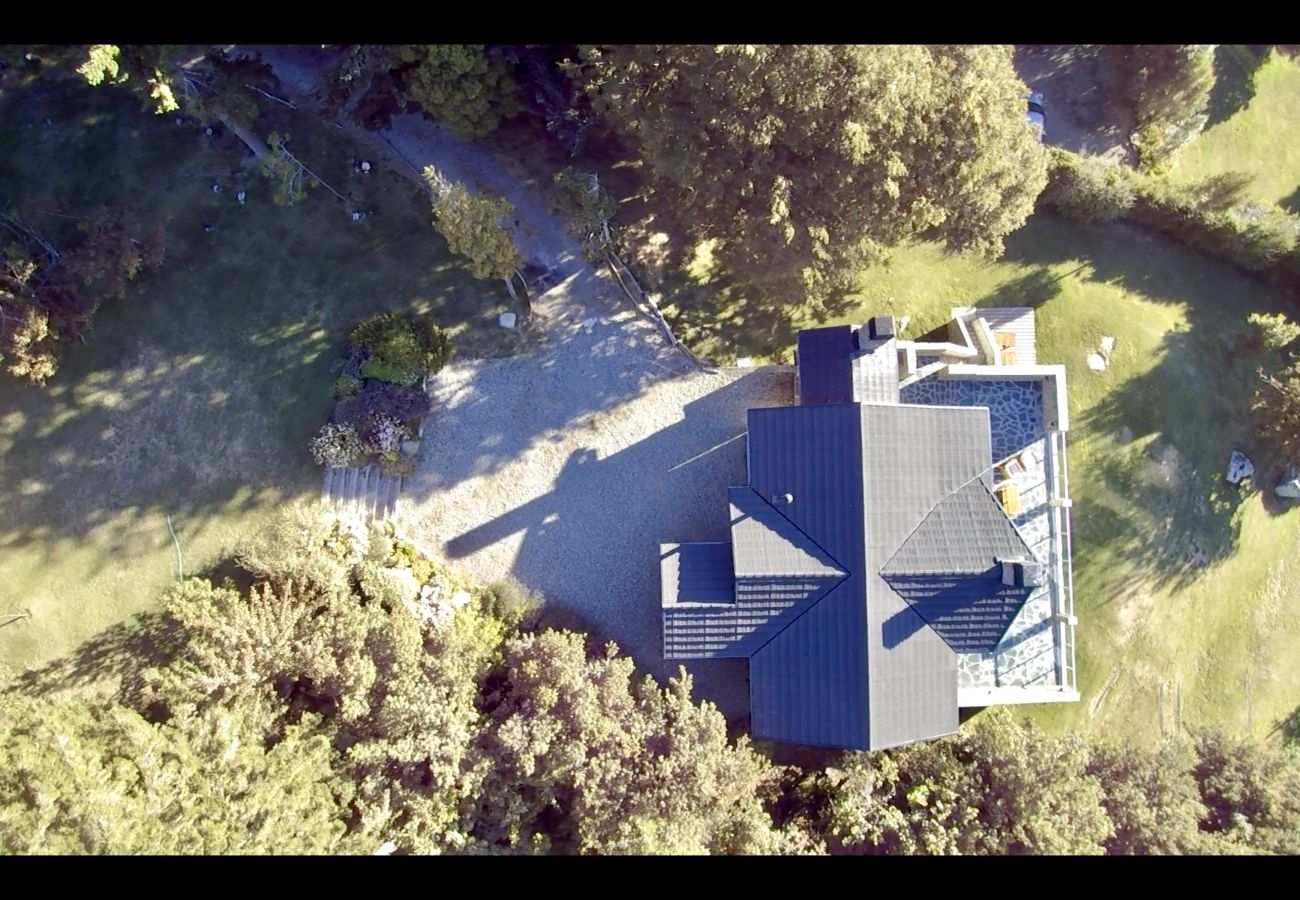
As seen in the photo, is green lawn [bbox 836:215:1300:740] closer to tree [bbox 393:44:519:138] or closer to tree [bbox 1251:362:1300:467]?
tree [bbox 1251:362:1300:467]

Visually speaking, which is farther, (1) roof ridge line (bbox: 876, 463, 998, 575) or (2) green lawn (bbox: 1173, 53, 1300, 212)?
(2) green lawn (bbox: 1173, 53, 1300, 212)

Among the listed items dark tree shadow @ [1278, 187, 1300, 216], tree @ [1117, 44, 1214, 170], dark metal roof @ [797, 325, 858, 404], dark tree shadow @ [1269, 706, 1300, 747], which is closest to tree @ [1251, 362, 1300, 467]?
dark tree shadow @ [1269, 706, 1300, 747]

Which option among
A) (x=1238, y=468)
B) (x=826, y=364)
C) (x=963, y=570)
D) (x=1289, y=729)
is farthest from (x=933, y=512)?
(x=1289, y=729)

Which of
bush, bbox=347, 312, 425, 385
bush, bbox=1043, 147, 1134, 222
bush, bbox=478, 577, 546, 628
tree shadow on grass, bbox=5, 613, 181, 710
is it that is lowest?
Answer: tree shadow on grass, bbox=5, 613, 181, 710

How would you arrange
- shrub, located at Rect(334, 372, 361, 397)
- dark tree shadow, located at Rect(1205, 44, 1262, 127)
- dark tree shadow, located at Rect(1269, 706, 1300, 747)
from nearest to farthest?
shrub, located at Rect(334, 372, 361, 397) < dark tree shadow, located at Rect(1269, 706, 1300, 747) < dark tree shadow, located at Rect(1205, 44, 1262, 127)

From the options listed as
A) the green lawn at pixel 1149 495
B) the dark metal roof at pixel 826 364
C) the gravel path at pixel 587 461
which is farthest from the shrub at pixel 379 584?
the green lawn at pixel 1149 495

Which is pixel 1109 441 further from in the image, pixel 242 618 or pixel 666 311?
pixel 242 618

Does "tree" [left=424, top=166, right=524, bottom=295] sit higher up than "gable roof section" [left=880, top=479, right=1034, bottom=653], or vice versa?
"tree" [left=424, top=166, right=524, bottom=295]
